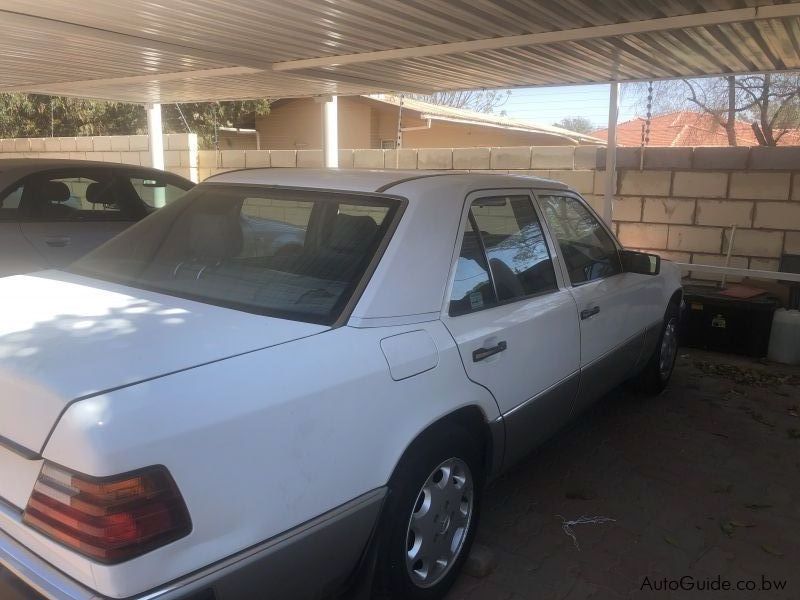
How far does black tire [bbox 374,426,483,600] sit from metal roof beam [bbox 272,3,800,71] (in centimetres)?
385

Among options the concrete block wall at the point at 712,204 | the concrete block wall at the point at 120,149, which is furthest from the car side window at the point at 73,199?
the concrete block wall at the point at 120,149

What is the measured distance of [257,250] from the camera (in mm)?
3061

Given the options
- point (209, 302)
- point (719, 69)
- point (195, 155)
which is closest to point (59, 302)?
point (209, 302)

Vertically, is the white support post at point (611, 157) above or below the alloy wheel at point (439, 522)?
above

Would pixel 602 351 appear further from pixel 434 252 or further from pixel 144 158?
pixel 144 158

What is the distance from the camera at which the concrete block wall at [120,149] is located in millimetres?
13164

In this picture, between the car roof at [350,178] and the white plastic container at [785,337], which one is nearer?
the car roof at [350,178]

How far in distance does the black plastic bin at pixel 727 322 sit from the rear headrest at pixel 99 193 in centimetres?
553

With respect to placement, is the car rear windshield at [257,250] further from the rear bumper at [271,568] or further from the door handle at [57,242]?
the door handle at [57,242]

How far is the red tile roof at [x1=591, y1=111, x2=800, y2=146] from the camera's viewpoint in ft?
54.1

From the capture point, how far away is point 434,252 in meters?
2.75

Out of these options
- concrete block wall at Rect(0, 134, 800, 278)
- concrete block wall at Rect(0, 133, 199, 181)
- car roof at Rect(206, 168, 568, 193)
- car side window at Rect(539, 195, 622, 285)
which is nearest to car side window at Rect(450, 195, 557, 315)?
car roof at Rect(206, 168, 568, 193)

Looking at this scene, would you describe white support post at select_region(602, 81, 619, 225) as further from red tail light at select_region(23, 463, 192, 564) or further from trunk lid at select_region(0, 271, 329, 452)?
red tail light at select_region(23, 463, 192, 564)

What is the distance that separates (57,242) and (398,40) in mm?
3482
